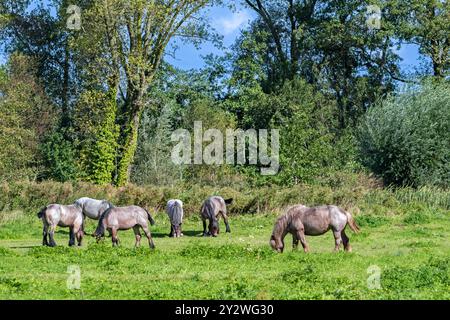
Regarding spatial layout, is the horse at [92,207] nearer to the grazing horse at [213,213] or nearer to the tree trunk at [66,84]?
the grazing horse at [213,213]

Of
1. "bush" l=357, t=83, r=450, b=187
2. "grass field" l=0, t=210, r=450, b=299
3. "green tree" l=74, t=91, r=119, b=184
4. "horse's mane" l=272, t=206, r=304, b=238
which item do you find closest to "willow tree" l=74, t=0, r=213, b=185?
"green tree" l=74, t=91, r=119, b=184

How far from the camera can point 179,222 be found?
2864 cm

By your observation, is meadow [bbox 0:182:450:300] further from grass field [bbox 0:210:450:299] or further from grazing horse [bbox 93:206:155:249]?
grazing horse [bbox 93:206:155:249]

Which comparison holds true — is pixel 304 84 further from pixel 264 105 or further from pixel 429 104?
pixel 429 104

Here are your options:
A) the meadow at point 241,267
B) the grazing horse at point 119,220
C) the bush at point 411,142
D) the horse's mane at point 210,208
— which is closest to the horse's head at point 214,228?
the horse's mane at point 210,208

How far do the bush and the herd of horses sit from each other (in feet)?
48.6

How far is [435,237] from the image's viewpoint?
86.3ft

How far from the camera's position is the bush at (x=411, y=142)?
40.8 meters

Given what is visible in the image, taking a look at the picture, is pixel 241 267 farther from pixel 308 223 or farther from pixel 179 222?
pixel 179 222

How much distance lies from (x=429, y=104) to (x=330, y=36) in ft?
55.4

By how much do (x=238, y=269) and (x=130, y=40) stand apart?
104 ft

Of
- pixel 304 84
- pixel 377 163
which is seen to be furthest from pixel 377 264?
pixel 304 84

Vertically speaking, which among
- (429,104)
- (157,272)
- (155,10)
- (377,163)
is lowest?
(157,272)

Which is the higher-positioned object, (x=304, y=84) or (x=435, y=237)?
(x=304, y=84)
